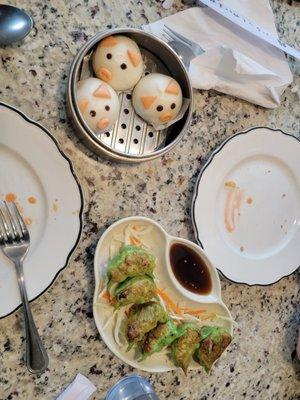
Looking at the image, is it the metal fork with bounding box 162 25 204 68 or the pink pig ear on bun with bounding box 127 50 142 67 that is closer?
the pink pig ear on bun with bounding box 127 50 142 67

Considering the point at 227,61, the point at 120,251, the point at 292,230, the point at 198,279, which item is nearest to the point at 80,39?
the point at 227,61

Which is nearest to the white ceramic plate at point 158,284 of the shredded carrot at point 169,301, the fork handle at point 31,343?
the shredded carrot at point 169,301

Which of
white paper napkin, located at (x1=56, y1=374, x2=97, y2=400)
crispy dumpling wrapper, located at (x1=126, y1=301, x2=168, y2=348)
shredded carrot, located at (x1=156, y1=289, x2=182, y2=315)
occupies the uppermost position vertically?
crispy dumpling wrapper, located at (x1=126, y1=301, x2=168, y2=348)

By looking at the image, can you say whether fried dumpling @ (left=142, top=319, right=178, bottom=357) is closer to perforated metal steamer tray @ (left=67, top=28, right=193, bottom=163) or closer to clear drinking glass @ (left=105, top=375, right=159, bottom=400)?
clear drinking glass @ (left=105, top=375, right=159, bottom=400)

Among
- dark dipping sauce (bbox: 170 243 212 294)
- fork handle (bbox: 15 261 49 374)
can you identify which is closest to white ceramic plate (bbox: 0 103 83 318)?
fork handle (bbox: 15 261 49 374)

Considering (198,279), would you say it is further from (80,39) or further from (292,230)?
(80,39)

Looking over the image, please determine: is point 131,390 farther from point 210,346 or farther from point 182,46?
point 182,46
